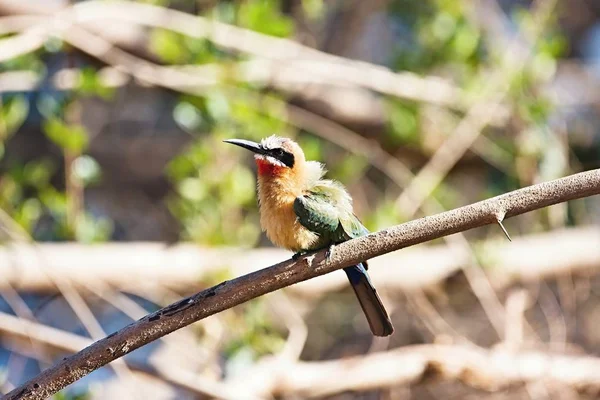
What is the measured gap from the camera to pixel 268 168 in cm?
208

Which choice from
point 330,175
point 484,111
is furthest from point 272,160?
point 484,111

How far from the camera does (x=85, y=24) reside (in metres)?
3.37

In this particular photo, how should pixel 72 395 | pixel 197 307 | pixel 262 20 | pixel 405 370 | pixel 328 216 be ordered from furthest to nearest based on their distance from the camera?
pixel 262 20, pixel 405 370, pixel 72 395, pixel 328 216, pixel 197 307

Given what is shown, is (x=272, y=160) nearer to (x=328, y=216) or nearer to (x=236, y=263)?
(x=328, y=216)

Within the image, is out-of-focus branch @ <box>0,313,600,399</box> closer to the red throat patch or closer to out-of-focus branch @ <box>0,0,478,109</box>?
the red throat patch

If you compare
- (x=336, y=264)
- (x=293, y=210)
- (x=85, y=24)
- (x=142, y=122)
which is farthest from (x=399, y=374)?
(x=142, y=122)

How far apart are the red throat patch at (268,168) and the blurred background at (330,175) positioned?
2.71ft

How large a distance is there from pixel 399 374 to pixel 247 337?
22.0 inches

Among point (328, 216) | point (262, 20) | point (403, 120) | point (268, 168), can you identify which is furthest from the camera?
point (403, 120)

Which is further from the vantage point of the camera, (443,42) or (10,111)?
(443,42)

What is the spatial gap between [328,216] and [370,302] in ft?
0.74

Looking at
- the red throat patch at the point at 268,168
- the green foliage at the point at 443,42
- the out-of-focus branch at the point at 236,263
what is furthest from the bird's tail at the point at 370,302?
the green foliage at the point at 443,42

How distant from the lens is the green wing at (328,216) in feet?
6.35

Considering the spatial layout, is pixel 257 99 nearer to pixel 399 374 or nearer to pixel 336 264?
pixel 399 374
